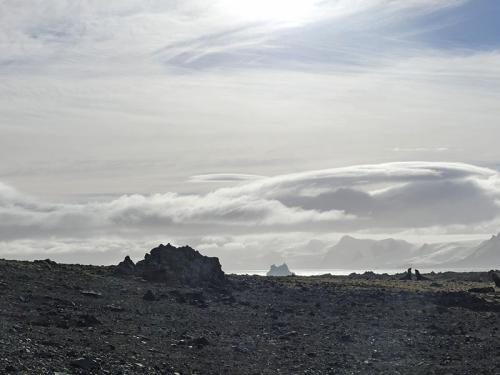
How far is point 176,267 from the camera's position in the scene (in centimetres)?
6372

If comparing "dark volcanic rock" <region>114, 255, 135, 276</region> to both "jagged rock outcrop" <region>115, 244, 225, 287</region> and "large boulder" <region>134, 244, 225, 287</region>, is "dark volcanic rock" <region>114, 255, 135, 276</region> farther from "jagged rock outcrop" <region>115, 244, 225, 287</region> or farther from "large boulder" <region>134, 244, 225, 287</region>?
"large boulder" <region>134, 244, 225, 287</region>

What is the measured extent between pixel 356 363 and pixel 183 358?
10.5 metres

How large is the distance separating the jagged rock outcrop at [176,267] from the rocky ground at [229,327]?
1.62m

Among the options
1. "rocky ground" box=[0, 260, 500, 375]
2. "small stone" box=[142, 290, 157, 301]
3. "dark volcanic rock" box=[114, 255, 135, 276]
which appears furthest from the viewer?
"dark volcanic rock" box=[114, 255, 135, 276]

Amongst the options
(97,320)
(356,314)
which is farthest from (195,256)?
(97,320)

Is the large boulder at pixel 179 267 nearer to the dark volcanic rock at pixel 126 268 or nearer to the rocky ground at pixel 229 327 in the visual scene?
the dark volcanic rock at pixel 126 268

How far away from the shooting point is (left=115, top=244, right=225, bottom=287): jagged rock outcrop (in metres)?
61.8

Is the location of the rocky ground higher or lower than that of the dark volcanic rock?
lower

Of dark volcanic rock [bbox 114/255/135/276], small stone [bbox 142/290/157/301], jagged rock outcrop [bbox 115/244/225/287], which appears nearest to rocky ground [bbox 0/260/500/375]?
small stone [bbox 142/290/157/301]

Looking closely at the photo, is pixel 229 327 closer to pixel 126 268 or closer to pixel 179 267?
pixel 179 267

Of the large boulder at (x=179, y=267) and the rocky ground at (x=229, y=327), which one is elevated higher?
the large boulder at (x=179, y=267)

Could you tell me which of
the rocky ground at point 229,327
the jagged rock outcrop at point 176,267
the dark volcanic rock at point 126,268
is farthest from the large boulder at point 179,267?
the rocky ground at point 229,327

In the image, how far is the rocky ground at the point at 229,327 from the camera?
1430 inches

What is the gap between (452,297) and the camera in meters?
61.6
